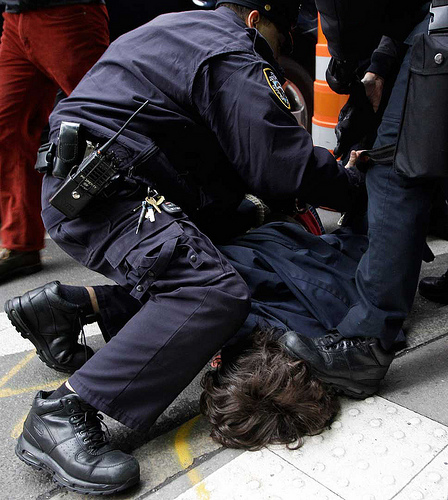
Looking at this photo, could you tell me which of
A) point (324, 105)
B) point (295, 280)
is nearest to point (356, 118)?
point (295, 280)

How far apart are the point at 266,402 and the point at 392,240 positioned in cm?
64

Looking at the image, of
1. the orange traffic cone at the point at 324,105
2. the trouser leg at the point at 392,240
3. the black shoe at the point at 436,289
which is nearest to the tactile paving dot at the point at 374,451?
the trouser leg at the point at 392,240

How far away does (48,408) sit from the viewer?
169 cm

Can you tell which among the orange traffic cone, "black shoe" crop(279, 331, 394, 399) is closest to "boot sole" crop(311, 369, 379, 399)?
"black shoe" crop(279, 331, 394, 399)

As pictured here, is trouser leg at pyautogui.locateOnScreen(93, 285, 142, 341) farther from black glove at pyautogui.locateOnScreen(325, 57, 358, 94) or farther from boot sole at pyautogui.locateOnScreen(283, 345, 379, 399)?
black glove at pyautogui.locateOnScreen(325, 57, 358, 94)

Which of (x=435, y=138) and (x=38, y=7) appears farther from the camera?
(x=38, y=7)

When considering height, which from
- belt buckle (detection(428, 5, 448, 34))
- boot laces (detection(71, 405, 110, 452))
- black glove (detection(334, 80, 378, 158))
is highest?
belt buckle (detection(428, 5, 448, 34))

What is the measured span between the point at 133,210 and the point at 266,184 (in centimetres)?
43

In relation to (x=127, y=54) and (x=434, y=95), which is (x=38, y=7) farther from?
(x=434, y=95)

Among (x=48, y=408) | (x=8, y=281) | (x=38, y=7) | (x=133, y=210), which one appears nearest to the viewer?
(x=48, y=408)

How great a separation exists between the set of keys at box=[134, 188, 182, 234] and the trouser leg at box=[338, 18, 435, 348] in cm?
64

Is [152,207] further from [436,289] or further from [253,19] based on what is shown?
[436,289]

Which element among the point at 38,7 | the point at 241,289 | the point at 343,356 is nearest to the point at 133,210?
the point at 241,289

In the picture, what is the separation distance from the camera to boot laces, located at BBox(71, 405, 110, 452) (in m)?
1.65
